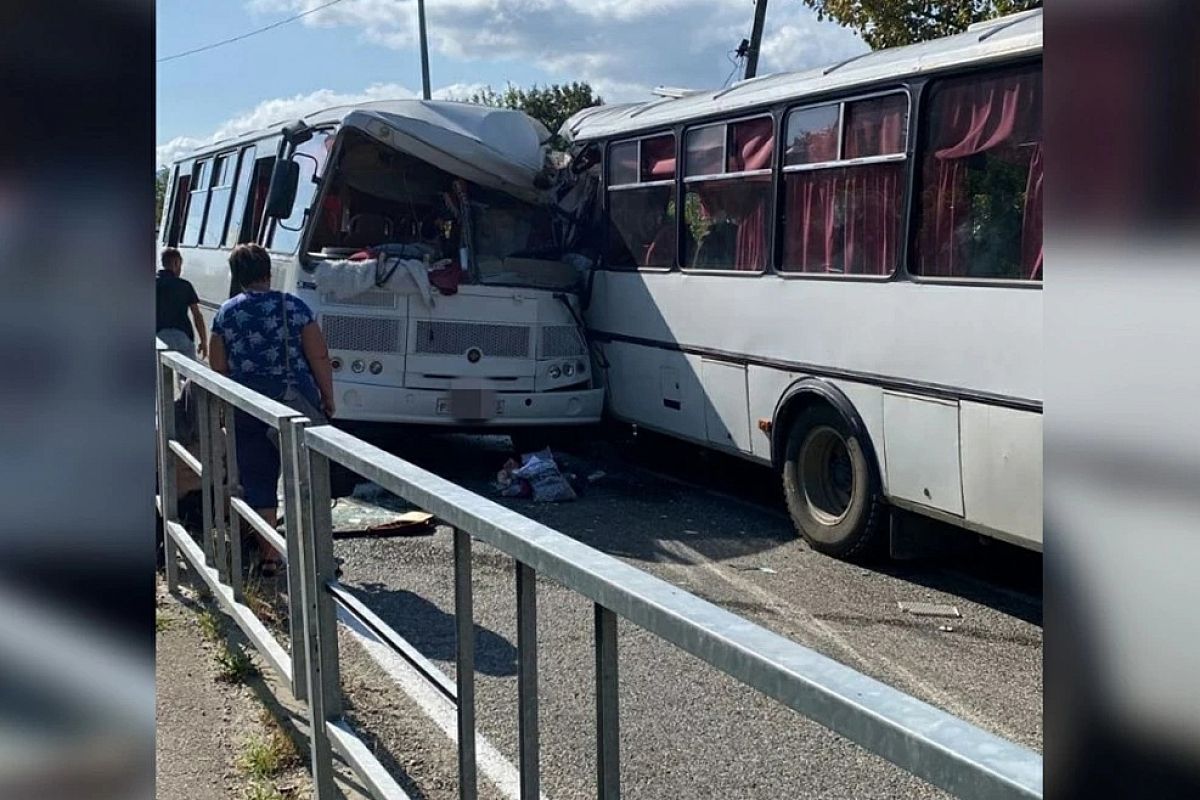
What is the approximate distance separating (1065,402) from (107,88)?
0.59 metres

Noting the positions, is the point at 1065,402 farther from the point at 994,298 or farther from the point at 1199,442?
the point at 994,298

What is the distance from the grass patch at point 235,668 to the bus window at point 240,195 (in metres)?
8.02

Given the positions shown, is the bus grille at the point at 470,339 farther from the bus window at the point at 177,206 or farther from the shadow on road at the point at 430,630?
the bus window at the point at 177,206

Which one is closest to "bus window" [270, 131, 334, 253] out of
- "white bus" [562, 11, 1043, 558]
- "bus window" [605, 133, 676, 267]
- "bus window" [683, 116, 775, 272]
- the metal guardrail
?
"bus window" [605, 133, 676, 267]

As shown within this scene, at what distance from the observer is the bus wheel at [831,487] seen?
7613 millimetres

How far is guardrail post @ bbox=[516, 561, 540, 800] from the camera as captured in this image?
7.61ft

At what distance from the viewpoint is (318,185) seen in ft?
34.1

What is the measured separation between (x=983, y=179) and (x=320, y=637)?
14.9 ft

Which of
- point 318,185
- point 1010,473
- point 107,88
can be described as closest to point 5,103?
point 107,88

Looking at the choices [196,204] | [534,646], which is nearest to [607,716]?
[534,646]

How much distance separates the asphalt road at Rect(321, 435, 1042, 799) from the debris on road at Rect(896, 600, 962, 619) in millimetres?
54

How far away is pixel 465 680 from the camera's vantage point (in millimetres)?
2729

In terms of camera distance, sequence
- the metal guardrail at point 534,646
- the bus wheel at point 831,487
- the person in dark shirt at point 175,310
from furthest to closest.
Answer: the person in dark shirt at point 175,310 < the bus wheel at point 831,487 < the metal guardrail at point 534,646

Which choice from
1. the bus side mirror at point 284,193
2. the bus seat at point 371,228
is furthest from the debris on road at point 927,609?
the bus side mirror at point 284,193
